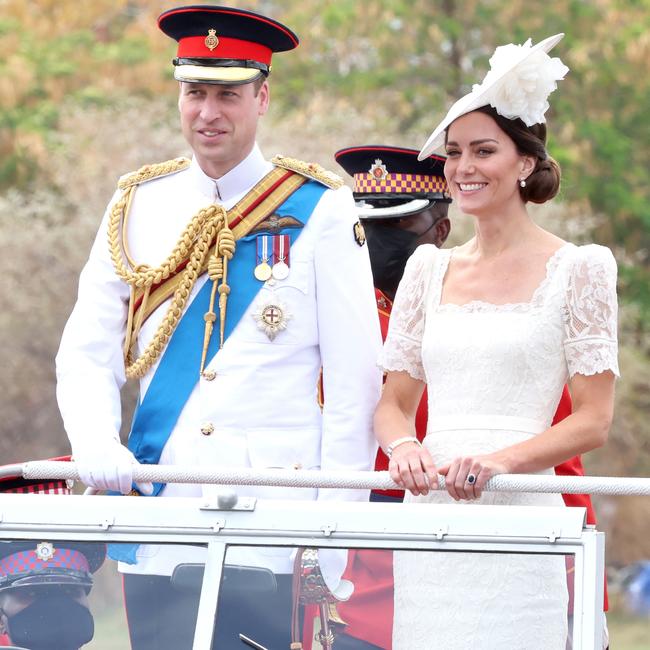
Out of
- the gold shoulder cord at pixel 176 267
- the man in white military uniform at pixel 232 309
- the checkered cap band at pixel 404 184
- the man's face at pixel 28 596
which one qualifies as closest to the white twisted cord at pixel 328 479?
the man's face at pixel 28 596

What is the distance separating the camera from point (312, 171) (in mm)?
4320

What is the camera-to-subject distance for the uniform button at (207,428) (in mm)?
4094

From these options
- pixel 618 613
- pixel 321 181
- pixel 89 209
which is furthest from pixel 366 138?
pixel 321 181

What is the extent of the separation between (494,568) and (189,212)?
153cm

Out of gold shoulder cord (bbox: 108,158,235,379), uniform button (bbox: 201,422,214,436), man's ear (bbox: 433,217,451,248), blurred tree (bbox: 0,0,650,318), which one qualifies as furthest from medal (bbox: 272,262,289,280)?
blurred tree (bbox: 0,0,650,318)

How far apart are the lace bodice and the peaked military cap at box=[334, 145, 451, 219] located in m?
1.54

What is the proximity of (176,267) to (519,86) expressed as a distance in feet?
3.10

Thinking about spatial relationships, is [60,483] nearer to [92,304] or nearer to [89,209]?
[92,304]

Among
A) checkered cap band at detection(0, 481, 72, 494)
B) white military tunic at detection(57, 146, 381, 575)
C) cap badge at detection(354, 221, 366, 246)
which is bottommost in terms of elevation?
checkered cap band at detection(0, 481, 72, 494)

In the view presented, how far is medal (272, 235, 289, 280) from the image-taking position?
4.16 metres

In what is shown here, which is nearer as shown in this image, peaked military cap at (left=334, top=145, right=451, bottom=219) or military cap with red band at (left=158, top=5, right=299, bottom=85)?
military cap with red band at (left=158, top=5, right=299, bottom=85)

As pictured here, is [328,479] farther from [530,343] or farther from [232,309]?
[232,309]

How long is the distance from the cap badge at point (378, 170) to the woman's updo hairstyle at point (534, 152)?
159 cm

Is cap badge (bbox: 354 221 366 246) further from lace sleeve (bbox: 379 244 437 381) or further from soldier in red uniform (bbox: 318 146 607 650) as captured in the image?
soldier in red uniform (bbox: 318 146 607 650)
